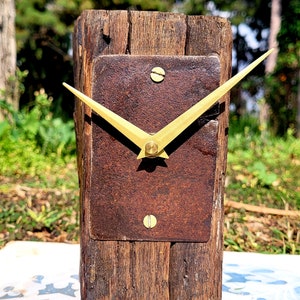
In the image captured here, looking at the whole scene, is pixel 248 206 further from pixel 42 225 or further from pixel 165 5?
pixel 165 5

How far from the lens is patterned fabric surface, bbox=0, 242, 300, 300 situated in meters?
2.33

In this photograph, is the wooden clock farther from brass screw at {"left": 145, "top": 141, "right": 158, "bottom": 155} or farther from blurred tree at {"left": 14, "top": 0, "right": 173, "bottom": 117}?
blurred tree at {"left": 14, "top": 0, "right": 173, "bottom": 117}

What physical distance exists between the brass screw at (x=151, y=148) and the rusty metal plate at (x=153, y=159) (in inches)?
2.8

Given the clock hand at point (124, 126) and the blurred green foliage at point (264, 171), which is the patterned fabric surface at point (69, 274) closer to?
the clock hand at point (124, 126)

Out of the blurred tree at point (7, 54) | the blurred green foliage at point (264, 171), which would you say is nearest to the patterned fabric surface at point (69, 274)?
the blurred green foliage at point (264, 171)

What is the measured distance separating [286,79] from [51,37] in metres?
4.99

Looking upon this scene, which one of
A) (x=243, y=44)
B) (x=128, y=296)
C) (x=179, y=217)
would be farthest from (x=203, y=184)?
(x=243, y=44)

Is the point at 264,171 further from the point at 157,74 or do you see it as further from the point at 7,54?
the point at 7,54

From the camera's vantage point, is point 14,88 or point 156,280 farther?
point 14,88

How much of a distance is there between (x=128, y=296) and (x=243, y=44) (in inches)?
503

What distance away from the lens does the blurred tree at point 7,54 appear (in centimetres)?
645

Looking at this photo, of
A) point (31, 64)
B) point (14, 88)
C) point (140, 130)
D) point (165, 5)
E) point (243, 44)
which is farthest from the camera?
point (243, 44)

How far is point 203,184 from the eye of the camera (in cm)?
169

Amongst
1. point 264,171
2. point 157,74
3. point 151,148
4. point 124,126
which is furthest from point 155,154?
point 264,171
